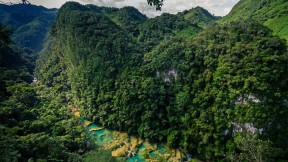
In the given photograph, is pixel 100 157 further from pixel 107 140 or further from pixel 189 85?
pixel 189 85

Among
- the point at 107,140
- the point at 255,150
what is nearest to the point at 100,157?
the point at 107,140

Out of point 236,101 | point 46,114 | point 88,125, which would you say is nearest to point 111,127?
point 88,125

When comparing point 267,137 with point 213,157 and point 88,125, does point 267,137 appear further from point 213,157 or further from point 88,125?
point 88,125

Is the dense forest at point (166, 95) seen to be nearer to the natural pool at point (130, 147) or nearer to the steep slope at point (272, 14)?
the steep slope at point (272, 14)

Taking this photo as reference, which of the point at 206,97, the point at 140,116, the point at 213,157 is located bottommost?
the point at 213,157

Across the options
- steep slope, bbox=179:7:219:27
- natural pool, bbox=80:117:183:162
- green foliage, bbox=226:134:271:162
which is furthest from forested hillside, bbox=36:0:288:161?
steep slope, bbox=179:7:219:27

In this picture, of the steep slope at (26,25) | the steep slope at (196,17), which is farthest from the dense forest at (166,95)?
the steep slope at (26,25)
